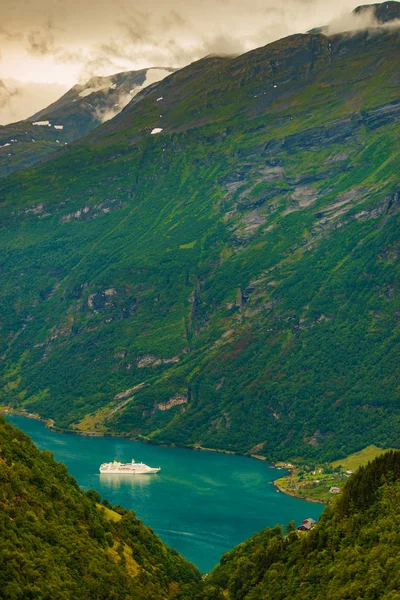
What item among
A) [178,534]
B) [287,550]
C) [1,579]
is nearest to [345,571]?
[287,550]

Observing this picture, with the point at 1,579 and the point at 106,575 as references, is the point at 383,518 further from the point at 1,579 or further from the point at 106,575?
the point at 1,579

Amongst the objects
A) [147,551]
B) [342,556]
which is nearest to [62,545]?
[147,551]

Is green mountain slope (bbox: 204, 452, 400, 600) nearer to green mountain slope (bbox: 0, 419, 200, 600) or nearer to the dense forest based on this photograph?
the dense forest

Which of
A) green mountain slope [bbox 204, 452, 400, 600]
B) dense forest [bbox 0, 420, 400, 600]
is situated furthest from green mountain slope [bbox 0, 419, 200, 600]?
green mountain slope [bbox 204, 452, 400, 600]

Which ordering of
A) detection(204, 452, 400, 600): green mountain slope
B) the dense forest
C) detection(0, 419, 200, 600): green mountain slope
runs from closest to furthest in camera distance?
detection(0, 419, 200, 600): green mountain slope → the dense forest → detection(204, 452, 400, 600): green mountain slope

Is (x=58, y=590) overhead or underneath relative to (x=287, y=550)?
underneath

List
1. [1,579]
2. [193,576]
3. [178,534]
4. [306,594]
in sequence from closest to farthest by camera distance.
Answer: [1,579]
[306,594]
[193,576]
[178,534]
